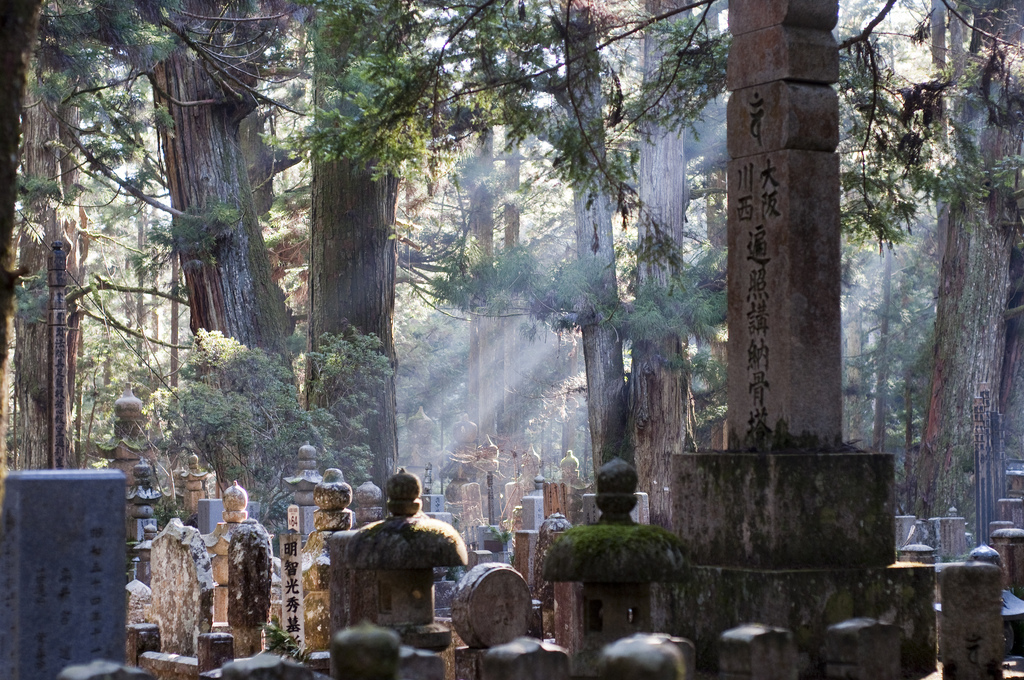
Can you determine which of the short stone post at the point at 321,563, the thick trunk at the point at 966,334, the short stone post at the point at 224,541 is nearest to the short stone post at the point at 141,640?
the short stone post at the point at 224,541

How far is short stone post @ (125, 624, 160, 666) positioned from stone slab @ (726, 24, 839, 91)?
580cm

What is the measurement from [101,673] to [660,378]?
16.7m

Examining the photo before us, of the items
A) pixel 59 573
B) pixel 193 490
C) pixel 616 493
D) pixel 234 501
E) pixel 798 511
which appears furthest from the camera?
pixel 193 490

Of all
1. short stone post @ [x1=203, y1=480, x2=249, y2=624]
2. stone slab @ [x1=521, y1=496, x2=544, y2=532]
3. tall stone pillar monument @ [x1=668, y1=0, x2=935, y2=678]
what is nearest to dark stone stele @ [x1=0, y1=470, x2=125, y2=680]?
short stone post @ [x1=203, y1=480, x2=249, y2=624]

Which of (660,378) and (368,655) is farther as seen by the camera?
(660,378)

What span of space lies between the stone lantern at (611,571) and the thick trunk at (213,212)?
13.2 meters

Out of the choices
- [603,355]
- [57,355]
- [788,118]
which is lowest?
[57,355]

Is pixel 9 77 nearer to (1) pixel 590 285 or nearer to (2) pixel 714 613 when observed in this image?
(2) pixel 714 613

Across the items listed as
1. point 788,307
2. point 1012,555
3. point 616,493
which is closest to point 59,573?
point 616,493

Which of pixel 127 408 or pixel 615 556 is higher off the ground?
pixel 127 408

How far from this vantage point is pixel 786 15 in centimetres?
656

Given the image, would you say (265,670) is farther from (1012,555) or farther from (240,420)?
(240,420)

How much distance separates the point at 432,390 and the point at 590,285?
23922 mm

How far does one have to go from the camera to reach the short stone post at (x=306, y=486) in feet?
41.4
